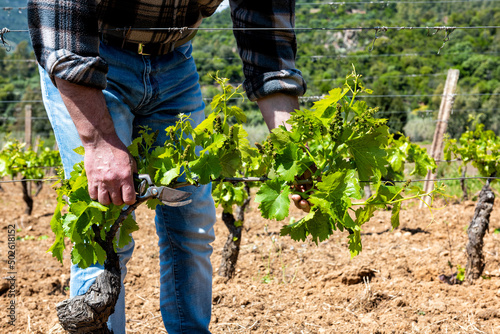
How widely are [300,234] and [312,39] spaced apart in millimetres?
26222

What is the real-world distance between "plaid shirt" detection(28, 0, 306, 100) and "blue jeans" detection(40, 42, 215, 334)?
0.12 metres

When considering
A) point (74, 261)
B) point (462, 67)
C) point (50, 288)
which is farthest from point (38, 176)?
point (462, 67)

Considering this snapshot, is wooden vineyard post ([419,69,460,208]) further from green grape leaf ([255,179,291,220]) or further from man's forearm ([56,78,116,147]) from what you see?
man's forearm ([56,78,116,147])

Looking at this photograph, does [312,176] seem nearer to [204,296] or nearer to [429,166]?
[204,296]

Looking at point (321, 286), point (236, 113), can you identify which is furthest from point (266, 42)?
point (321, 286)

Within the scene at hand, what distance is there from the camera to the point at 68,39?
4.64 ft

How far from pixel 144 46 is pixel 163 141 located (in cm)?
39

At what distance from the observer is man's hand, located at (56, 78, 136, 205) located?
4.56ft

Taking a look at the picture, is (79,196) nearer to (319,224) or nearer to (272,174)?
(272,174)

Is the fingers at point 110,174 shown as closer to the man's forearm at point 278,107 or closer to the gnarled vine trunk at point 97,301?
the gnarled vine trunk at point 97,301

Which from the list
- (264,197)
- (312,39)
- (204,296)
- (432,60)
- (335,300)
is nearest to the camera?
(264,197)

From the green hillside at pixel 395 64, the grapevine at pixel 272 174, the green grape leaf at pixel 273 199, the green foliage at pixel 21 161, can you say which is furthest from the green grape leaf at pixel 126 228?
the green hillside at pixel 395 64

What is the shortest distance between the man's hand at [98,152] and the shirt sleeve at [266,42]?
0.72 meters

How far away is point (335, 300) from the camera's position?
122 inches
